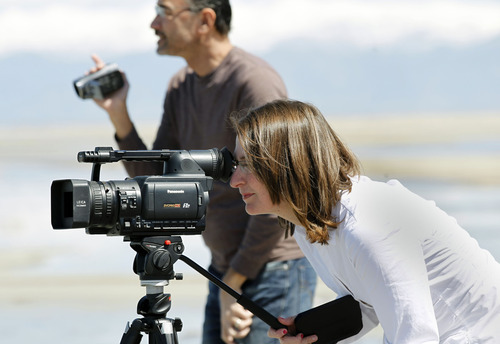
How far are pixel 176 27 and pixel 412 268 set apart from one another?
5.89 ft

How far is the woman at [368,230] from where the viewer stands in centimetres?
222

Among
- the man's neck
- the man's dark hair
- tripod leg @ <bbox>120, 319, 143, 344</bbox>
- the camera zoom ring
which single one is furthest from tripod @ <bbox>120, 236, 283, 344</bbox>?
the man's dark hair

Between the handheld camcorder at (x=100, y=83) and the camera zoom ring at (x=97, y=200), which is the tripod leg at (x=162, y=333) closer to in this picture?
the camera zoom ring at (x=97, y=200)

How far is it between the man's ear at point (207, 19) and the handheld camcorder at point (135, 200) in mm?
1260

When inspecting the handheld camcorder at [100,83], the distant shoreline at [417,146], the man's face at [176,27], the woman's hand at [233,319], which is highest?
the man's face at [176,27]

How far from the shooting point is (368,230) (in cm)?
225

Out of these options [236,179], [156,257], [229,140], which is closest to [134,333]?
[156,257]

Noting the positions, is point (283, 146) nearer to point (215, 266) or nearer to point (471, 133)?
point (215, 266)

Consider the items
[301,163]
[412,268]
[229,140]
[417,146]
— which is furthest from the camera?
[417,146]

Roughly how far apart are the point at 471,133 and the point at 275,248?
33.3m

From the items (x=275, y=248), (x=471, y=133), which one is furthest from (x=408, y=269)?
(x=471, y=133)

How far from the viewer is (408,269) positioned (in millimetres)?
2211

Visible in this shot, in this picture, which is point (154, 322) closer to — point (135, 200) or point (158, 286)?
point (158, 286)

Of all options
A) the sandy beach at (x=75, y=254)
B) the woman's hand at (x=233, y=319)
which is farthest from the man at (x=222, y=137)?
the sandy beach at (x=75, y=254)
